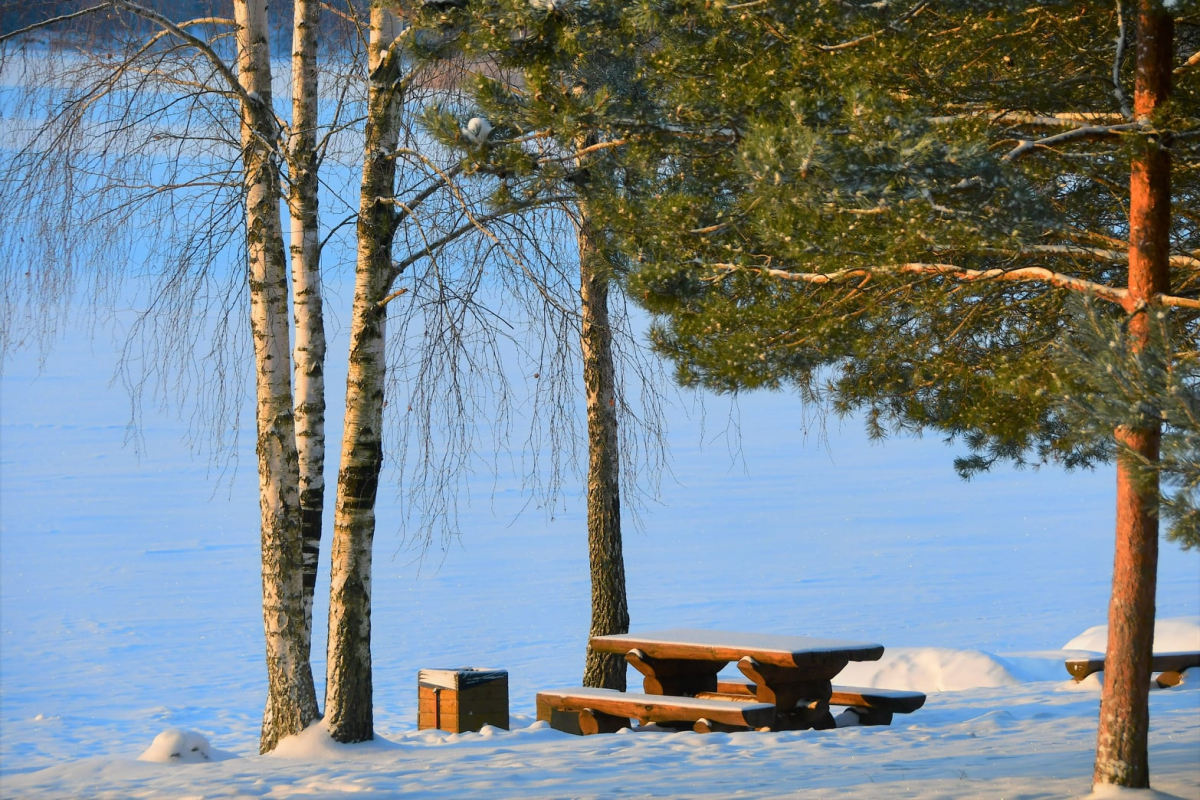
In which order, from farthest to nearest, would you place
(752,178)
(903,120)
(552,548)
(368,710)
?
(552,548) < (368,710) < (752,178) < (903,120)

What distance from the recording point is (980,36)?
468cm

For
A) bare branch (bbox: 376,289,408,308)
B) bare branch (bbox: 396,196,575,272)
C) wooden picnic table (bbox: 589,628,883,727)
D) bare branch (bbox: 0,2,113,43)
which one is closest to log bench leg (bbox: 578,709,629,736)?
wooden picnic table (bbox: 589,628,883,727)

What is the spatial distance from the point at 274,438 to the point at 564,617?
865 centimetres

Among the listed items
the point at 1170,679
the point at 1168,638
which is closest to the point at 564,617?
the point at 1168,638

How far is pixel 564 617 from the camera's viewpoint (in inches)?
585

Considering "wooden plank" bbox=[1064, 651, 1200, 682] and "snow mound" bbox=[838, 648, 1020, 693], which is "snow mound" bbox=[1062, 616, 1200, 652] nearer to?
"snow mound" bbox=[838, 648, 1020, 693]

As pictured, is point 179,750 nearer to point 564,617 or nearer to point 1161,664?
point 1161,664

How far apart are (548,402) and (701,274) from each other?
92.1 inches

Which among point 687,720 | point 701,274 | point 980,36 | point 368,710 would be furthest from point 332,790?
point 980,36

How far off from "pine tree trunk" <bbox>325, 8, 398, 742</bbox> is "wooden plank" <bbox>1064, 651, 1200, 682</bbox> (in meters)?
4.76

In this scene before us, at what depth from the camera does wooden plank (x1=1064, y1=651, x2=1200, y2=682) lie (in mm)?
8086

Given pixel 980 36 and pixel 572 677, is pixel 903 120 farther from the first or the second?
pixel 572 677

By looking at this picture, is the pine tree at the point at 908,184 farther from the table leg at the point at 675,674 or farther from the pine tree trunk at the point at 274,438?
the table leg at the point at 675,674

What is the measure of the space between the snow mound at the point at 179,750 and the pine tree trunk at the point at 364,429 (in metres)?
0.66
